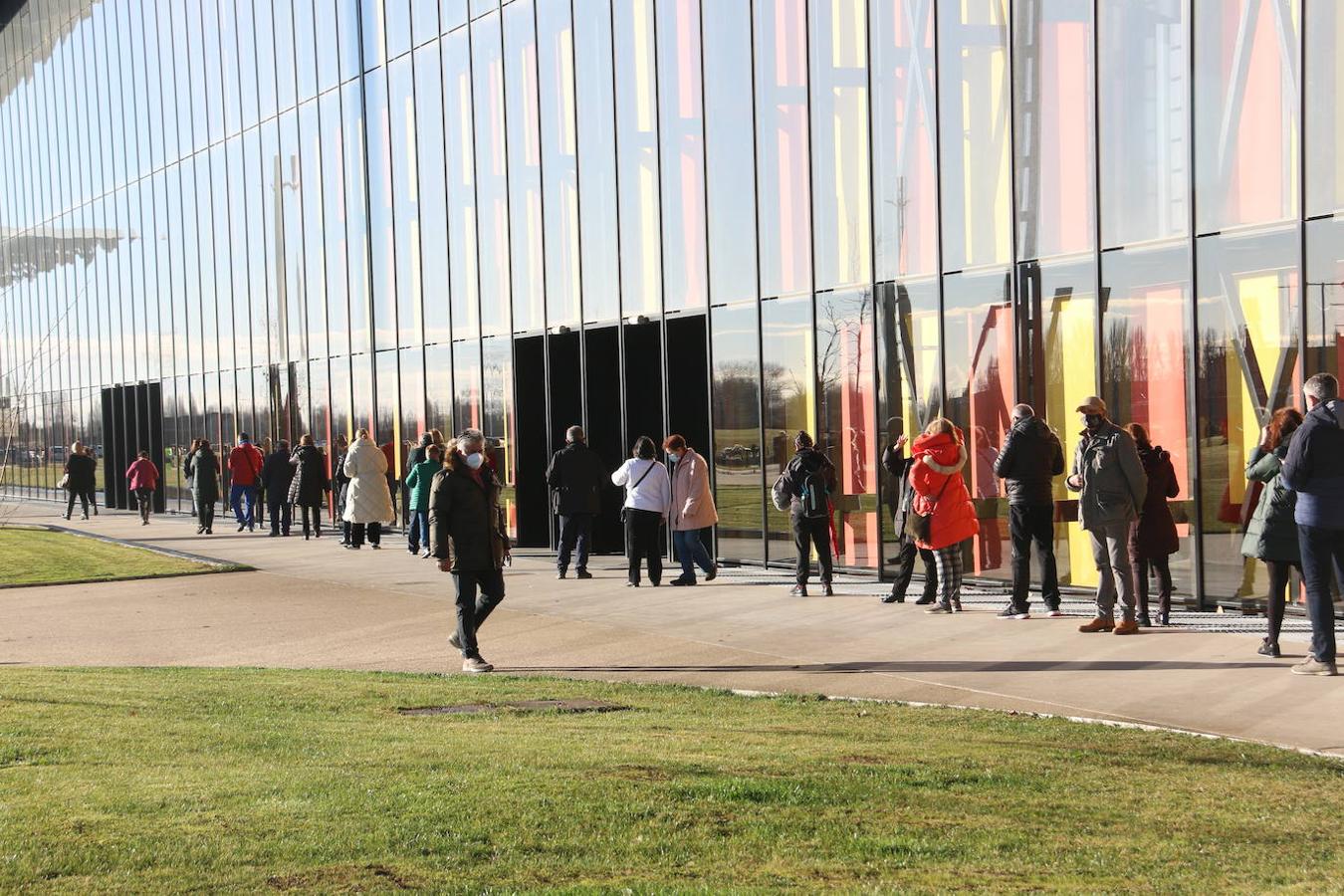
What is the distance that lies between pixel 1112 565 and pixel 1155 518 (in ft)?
2.12

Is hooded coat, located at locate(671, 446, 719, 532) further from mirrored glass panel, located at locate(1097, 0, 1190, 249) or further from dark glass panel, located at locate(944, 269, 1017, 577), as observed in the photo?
mirrored glass panel, located at locate(1097, 0, 1190, 249)

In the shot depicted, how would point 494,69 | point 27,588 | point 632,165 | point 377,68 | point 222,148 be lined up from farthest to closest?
point 222,148 < point 377,68 < point 494,69 < point 632,165 < point 27,588

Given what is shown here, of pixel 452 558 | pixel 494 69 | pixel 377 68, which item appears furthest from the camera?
pixel 377 68

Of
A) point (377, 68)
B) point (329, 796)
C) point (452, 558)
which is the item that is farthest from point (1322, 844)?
point (377, 68)

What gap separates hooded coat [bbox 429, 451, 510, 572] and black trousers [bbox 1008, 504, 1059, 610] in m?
4.73

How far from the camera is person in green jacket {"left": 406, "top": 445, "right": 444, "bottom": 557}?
2184 cm

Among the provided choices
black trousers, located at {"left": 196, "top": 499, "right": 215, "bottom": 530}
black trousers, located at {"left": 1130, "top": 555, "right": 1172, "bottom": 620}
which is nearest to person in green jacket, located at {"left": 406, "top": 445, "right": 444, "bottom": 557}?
black trousers, located at {"left": 196, "top": 499, "right": 215, "bottom": 530}

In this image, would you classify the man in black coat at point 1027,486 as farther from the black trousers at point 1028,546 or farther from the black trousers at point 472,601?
the black trousers at point 472,601

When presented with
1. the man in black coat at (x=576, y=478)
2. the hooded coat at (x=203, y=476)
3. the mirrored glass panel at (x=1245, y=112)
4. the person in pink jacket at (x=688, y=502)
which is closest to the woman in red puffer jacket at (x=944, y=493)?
the mirrored glass panel at (x=1245, y=112)

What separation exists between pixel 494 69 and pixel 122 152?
76.0ft

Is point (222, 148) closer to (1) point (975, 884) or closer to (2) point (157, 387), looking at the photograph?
(2) point (157, 387)

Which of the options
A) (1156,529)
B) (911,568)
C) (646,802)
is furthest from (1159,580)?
(646,802)

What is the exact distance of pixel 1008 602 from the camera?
1584 centimetres

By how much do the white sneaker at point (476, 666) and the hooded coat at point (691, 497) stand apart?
6302 mm
